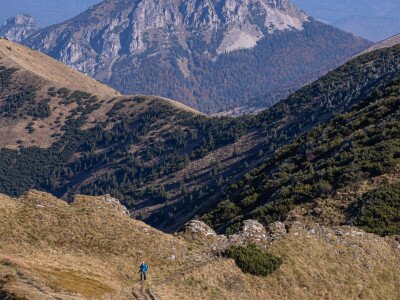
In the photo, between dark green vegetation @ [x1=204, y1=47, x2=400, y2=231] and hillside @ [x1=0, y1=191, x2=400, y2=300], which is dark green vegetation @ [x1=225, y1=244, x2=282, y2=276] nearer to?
hillside @ [x1=0, y1=191, x2=400, y2=300]

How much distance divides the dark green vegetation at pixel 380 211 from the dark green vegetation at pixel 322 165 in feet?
16.4

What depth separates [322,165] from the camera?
7156 centimetres

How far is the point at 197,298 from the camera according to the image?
3297cm

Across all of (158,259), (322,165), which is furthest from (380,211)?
(158,259)

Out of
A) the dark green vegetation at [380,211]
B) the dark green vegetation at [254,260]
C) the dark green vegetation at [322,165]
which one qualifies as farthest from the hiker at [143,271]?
the dark green vegetation at [380,211]

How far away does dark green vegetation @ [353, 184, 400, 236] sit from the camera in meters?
49.4

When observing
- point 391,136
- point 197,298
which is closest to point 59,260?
point 197,298

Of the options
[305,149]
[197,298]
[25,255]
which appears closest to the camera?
[197,298]

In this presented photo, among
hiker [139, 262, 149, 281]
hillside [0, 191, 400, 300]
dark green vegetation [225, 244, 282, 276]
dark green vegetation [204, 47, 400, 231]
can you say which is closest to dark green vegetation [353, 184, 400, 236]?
hillside [0, 191, 400, 300]

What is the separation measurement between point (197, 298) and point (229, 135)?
166 metres

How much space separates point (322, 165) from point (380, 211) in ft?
67.8

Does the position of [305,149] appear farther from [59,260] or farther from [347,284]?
[59,260]

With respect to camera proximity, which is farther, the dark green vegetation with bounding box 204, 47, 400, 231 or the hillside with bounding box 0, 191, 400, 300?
the dark green vegetation with bounding box 204, 47, 400, 231

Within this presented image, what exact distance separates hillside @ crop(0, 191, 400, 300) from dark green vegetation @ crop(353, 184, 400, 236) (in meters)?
3.27
